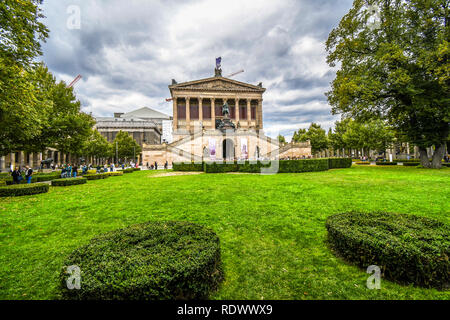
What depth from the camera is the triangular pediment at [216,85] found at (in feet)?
186

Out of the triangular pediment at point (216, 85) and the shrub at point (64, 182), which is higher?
the triangular pediment at point (216, 85)

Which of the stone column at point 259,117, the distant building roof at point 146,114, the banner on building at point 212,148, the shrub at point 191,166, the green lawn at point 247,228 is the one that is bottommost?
the green lawn at point 247,228

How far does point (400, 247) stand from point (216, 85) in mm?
59888

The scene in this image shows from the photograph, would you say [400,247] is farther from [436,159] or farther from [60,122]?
[60,122]

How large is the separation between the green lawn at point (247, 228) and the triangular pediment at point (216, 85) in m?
→ 51.7

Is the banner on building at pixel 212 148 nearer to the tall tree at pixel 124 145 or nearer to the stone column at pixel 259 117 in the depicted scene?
Answer: the stone column at pixel 259 117

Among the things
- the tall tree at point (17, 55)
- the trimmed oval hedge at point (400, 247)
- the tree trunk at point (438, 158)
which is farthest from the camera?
the tree trunk at point (438, 158)

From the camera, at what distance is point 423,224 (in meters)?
4.38

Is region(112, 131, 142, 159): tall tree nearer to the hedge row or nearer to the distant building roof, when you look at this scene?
the hedge row

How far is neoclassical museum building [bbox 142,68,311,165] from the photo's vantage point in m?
38.1

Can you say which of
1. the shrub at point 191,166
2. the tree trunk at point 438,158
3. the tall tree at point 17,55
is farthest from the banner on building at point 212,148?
the tree trunk at point 438,158

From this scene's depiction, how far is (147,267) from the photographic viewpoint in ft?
8.97
